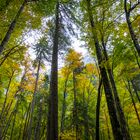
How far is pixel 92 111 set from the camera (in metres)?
24.5

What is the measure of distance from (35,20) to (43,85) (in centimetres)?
1729

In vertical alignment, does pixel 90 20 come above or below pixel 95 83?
below

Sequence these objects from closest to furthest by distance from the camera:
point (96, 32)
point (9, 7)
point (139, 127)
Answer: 1. point (9, 7)
2. point (96, 32)
3. point (139, 127)

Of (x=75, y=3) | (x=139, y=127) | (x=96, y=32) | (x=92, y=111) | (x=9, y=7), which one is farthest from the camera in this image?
(x=92, y=111)

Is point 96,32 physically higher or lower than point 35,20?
lower

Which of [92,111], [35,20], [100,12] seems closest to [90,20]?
[100,12]

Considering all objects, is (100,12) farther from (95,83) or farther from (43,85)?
(43,85)

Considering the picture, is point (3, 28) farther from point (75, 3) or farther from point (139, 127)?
point (139, 127)

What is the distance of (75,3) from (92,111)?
17235mm

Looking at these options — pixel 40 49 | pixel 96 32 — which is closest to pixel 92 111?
pixel 40 49

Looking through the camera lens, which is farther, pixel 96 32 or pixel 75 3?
A: pixel 75 3

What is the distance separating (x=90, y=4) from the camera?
394 inches

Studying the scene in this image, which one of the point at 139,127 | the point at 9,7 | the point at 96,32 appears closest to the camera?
the point at 9,7

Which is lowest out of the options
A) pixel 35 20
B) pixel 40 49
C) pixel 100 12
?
pixel 35 20
